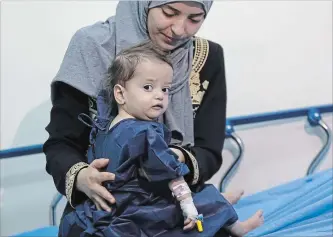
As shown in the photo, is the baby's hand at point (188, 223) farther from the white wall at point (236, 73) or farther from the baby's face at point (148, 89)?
the white wall at point (236, 73)

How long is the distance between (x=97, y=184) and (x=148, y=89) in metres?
0.21

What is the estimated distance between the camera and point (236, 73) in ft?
6.14

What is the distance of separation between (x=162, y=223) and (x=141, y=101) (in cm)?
24

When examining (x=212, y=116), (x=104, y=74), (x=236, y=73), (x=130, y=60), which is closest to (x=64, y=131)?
(x=104, y=74)

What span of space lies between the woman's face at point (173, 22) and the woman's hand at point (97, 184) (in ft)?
1.04

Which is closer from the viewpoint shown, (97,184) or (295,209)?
(97,184)

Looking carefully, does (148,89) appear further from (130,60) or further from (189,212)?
(189,212)

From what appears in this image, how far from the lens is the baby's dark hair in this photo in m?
1.06

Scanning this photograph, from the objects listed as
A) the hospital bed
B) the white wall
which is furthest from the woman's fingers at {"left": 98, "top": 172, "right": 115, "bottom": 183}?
the white wall

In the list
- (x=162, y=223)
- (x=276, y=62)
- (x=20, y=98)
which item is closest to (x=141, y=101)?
(x=162, y=223)

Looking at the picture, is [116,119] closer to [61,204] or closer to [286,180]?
[61,204]

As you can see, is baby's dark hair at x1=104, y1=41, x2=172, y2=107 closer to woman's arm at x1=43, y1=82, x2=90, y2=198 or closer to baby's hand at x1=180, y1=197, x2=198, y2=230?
woman's arm at x1=43, y1=82, x2=90, y2=198

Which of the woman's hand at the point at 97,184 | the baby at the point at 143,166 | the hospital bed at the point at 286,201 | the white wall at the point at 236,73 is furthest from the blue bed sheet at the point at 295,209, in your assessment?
the woman's hand at the point at 97,184

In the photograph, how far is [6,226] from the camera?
163cm
